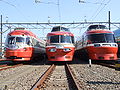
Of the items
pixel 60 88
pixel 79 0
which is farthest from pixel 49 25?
pixel 60 88

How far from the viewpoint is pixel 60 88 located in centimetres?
623

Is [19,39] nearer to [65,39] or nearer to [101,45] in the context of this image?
[65,39]

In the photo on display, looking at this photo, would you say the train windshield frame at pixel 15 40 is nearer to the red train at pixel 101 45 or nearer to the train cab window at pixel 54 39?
the train cab window at pixel 54 39

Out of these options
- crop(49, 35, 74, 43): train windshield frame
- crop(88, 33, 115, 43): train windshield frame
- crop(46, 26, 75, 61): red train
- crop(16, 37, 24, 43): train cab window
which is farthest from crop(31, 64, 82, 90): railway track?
crop(16, 37, 24, 43): train cab window

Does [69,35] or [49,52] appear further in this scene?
[69,35]

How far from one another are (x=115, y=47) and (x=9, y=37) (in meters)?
8.92

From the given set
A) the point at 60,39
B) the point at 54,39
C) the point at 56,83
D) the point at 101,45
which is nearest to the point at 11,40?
the point at 54,39

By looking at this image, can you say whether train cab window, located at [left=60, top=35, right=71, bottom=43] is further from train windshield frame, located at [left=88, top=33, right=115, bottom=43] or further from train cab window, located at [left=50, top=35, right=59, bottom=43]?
train windshield frame, located at [left=88, top=33, right=115, bottom=43]

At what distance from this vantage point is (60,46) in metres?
15.0

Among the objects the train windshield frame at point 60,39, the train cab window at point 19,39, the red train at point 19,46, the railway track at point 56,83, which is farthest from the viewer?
the train cab window at point 19,39

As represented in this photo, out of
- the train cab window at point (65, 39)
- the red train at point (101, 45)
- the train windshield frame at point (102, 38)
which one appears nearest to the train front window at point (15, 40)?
the train cab window at point (65, 39)

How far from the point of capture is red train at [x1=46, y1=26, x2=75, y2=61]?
14.9m

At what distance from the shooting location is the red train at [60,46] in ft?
48.8

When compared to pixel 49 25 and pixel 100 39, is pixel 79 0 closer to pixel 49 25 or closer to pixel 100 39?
pixel 100 39
